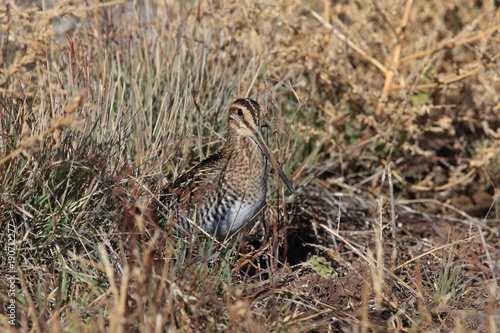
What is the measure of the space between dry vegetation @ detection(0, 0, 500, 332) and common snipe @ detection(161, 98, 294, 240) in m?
0.15

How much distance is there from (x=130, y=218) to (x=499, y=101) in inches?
123

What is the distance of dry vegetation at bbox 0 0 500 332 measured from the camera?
290 centimetres

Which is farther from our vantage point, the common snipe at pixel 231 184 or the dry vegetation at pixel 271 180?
the common snipe at pixel 231 184

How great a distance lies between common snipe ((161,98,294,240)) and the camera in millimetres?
3529

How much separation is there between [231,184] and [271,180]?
699 mm

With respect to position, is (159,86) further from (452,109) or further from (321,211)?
(452,109)

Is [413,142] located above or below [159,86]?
below

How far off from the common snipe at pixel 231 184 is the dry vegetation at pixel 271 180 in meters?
0.15

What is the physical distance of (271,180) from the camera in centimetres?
429

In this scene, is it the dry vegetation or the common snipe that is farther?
the common snipe

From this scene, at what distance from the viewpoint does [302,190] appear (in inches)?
180

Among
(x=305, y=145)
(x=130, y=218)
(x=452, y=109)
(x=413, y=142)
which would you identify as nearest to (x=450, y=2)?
(x=452, y=109)

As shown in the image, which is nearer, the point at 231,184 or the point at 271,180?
the point at 231,184

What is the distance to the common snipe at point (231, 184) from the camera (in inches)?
139
